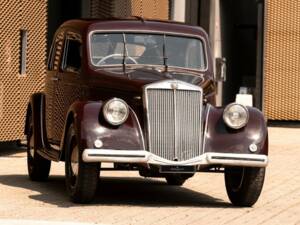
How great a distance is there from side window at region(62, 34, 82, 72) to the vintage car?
20 millimetres

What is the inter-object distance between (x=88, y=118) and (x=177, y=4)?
17582mm

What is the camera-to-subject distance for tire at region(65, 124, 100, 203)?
1007 cm

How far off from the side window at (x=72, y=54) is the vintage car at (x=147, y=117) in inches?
0.8

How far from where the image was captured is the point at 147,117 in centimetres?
1026

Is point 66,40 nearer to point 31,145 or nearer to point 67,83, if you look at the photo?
point 67,83

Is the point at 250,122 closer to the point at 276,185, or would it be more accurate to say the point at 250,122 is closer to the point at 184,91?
the point at 184,91

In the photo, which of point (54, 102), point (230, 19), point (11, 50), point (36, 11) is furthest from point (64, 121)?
point (230, 19)

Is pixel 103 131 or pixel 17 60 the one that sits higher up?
pixel 103 131

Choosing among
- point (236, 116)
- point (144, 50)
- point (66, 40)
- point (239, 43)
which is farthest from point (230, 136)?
point (239, 43)

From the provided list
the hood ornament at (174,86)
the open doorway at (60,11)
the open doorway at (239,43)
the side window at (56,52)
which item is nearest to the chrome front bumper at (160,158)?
the hood ornament at (174,86)

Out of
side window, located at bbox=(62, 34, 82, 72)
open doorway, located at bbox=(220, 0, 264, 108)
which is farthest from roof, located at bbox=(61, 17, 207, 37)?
open doorway, located at bbox=(220, 0, 264, 108)

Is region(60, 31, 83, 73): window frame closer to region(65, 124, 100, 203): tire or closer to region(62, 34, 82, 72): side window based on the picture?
region(62, 34, 82, 72): side window

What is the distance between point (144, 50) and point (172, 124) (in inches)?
62.3

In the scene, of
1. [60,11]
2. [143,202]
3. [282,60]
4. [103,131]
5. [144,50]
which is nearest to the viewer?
[103,131]
